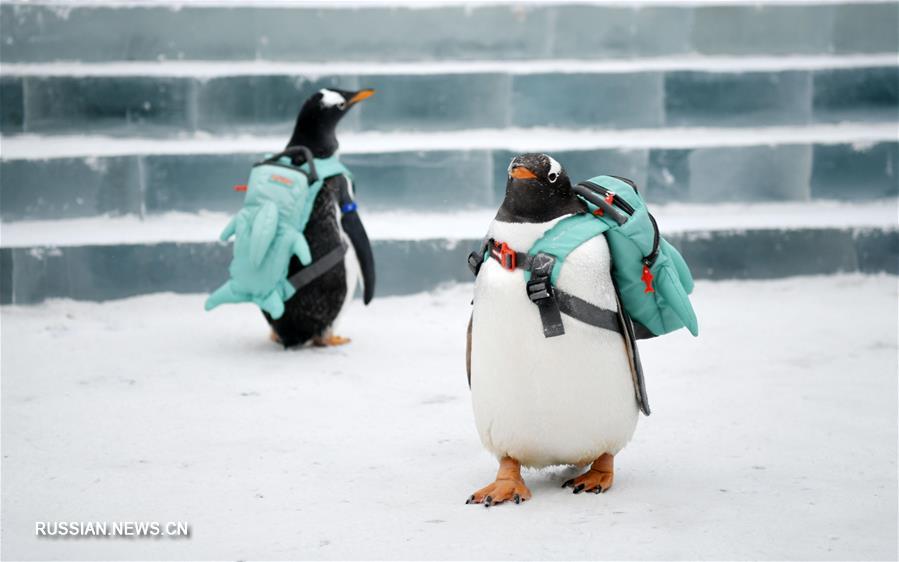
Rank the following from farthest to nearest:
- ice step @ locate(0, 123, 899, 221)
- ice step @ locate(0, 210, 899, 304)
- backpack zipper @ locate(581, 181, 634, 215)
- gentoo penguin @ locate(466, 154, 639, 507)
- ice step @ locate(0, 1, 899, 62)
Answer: ice step @ locate(0, 1, 899, 62) < ice step @ locate(0, 123, 899, 221) < ice step @ locate(0, 210, 899, 304) < backpack zipper @ locate(581, 181, 634, 215) < gentoo penguin @ locate(466, 154, 639, 507)

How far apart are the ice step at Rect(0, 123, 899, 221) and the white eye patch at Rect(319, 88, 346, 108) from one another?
4.61ft

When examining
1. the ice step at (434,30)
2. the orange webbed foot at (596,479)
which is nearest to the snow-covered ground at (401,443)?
the orange webbed foot at (596,479)

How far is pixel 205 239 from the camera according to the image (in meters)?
5.34

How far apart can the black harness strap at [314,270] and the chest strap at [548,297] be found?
1648 millimetres

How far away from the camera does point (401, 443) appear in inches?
132

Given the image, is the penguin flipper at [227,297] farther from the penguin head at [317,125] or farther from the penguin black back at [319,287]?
the penguin head at [317,125]

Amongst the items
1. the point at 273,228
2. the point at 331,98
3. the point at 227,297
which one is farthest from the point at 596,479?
the point at 331,98

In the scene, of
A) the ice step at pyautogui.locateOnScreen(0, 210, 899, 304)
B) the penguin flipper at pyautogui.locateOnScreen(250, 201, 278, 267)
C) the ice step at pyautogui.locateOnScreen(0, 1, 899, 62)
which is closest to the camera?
the penguin flipper at pyautogui.locateOnScreen(250, 201, 278, 267)

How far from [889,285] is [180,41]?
3.92 metres

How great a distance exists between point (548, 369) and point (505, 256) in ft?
0.90

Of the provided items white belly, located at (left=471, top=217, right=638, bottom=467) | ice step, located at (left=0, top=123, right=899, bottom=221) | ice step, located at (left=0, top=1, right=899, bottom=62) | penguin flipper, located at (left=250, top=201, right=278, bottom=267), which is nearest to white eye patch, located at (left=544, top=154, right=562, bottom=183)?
white belly, located at (left=471, top=217, right=638, bottom=467)

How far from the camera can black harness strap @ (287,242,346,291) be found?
431 cm

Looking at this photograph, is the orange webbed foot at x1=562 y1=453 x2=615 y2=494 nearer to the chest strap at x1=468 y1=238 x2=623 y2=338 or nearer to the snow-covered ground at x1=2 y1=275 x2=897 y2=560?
the snow-covered ground at x1=2 y1=275 x2=897 y2=560

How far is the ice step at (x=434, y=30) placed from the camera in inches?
255
